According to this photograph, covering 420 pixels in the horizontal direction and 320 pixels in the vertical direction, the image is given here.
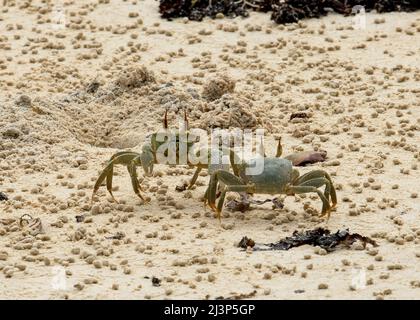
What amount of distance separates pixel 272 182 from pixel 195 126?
241 centimetres

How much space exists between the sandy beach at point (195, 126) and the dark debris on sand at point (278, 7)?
17 cm

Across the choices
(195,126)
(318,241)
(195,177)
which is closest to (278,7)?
(195,126)

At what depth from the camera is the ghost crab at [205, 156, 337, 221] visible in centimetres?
946

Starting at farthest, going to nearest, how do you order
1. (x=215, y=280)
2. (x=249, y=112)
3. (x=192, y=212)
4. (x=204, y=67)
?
(x=204, y=67)
(x=249, y=112)
(x=192, y=212)
(x=215, y=280)

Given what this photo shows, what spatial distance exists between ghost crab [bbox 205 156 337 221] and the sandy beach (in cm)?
17

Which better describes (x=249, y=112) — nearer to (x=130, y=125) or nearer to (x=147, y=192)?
(x=130, y=125)

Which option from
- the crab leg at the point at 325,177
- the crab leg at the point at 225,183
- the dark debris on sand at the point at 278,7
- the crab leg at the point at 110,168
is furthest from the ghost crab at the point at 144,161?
the dark debris on sand at the point at 278,7

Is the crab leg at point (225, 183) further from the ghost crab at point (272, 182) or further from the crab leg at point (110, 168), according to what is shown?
the crab leg at point (110, 168)

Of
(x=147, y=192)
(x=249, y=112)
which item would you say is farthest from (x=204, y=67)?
(x=147, y=192)

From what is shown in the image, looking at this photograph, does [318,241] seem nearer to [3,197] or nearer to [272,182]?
[272,182]

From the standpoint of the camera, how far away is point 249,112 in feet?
38.6

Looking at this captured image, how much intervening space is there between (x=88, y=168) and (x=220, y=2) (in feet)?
16.2

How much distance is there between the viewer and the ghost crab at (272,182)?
31.0ft
